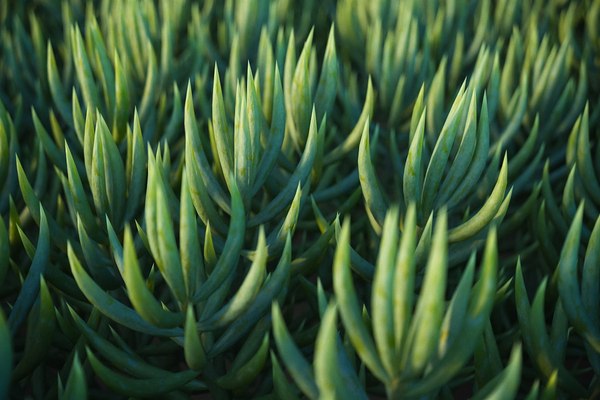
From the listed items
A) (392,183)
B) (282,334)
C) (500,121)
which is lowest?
(392,183)

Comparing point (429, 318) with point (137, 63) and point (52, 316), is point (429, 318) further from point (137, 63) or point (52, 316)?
point (137, 63)

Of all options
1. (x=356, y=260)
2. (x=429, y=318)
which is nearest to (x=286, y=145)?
(x=356, y=260)

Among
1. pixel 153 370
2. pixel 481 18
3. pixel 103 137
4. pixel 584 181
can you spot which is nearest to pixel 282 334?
pixel 153 370

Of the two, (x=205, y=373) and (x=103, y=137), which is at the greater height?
(x=103, y=137)

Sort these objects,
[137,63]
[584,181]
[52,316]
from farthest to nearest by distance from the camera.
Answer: [137,63]
[584,181]
[52,316]

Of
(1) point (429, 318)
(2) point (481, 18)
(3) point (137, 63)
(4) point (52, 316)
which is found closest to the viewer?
(1) point (429, 318)

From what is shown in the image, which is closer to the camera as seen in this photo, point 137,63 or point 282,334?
point 282,334

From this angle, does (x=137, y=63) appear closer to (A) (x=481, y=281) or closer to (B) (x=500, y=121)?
(B) (x=500, y=121)
